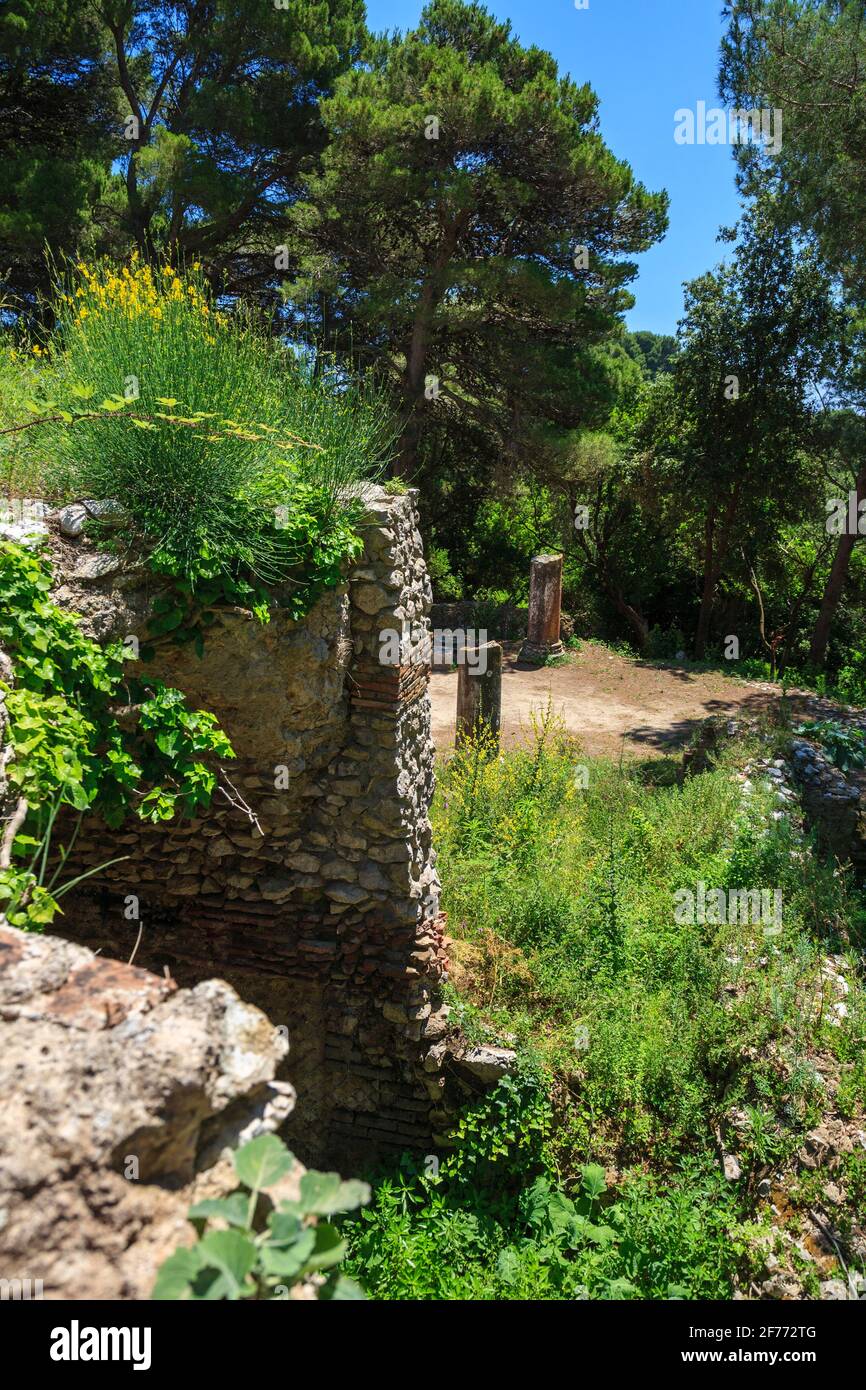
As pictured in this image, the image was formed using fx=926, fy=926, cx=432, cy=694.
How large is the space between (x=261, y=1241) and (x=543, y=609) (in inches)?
532

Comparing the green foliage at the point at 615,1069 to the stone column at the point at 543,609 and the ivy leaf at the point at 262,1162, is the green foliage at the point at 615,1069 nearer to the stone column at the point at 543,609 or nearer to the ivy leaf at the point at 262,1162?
the ivy leaf at the point at 262,1162

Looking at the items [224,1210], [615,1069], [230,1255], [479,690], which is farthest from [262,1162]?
[479,690]

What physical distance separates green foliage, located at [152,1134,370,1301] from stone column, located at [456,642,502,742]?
7543 millimetres

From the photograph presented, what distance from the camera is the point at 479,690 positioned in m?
9.23

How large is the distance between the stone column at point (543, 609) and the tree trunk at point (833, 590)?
410 centimetres

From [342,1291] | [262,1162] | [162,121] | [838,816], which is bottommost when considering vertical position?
[838,816]

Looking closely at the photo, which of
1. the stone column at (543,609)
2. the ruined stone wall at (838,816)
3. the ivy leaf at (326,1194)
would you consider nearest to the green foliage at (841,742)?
the ruined stone wall at (838,816)

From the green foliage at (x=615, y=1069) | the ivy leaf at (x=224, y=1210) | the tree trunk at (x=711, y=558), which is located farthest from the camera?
the tree trunk at (x=711, y=558)

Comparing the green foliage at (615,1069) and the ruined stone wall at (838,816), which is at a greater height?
the ruined stone wall at (838,816)

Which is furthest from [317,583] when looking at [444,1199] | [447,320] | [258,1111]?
[447,320]

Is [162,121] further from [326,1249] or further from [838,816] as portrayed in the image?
[326,1249]

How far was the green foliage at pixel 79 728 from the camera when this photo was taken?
3336 millimetres

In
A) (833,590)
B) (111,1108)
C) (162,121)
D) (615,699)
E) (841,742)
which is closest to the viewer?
(111,1108)

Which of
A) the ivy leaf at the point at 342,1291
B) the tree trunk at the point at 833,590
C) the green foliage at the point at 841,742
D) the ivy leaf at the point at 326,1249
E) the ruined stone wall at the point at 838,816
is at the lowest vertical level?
the ruined stone wall at the point at 838,816
